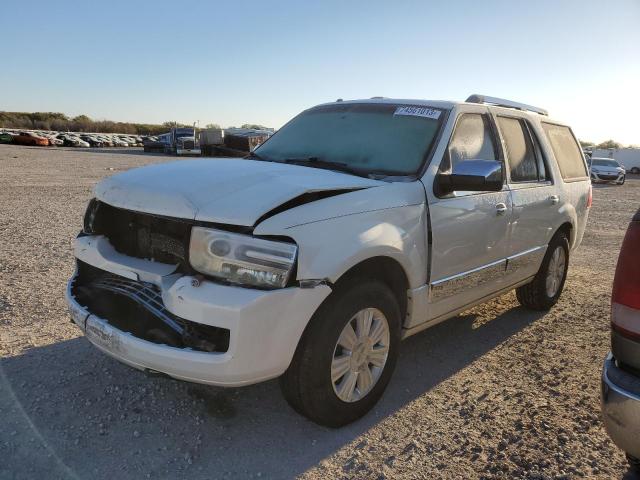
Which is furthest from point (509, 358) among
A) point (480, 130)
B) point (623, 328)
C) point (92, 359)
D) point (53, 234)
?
point (53, 234)

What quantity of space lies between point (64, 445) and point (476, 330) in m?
3.39

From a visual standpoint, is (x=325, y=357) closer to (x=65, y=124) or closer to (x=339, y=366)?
(x=339, y=366)

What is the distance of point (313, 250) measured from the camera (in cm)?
256

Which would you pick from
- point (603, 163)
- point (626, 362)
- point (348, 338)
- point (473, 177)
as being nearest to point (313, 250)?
point (348, 338)

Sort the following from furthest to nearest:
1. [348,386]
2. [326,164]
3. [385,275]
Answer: [326,164]
[385,275]
[348,386]

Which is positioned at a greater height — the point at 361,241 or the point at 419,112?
the point at 419,112

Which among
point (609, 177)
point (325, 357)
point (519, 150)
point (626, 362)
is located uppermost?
point (519, 150)

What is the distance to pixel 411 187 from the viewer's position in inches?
127

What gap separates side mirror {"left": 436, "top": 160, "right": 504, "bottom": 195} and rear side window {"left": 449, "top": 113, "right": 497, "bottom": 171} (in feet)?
0.95

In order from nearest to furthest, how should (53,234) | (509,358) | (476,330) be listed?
(509,358), (476,330), (53,234)

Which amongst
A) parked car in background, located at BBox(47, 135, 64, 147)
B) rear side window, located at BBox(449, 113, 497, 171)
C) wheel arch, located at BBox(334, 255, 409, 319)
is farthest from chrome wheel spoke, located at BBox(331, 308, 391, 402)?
parked car in background, located at BBox(47, 135, 64, 147)

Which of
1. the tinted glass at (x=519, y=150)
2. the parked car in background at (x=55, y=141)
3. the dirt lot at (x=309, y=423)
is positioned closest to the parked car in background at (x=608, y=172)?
the tinted glass at (x=519, y=150)

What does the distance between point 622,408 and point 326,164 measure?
2304 mm

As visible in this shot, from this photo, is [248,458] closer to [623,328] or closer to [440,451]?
[440,451]
